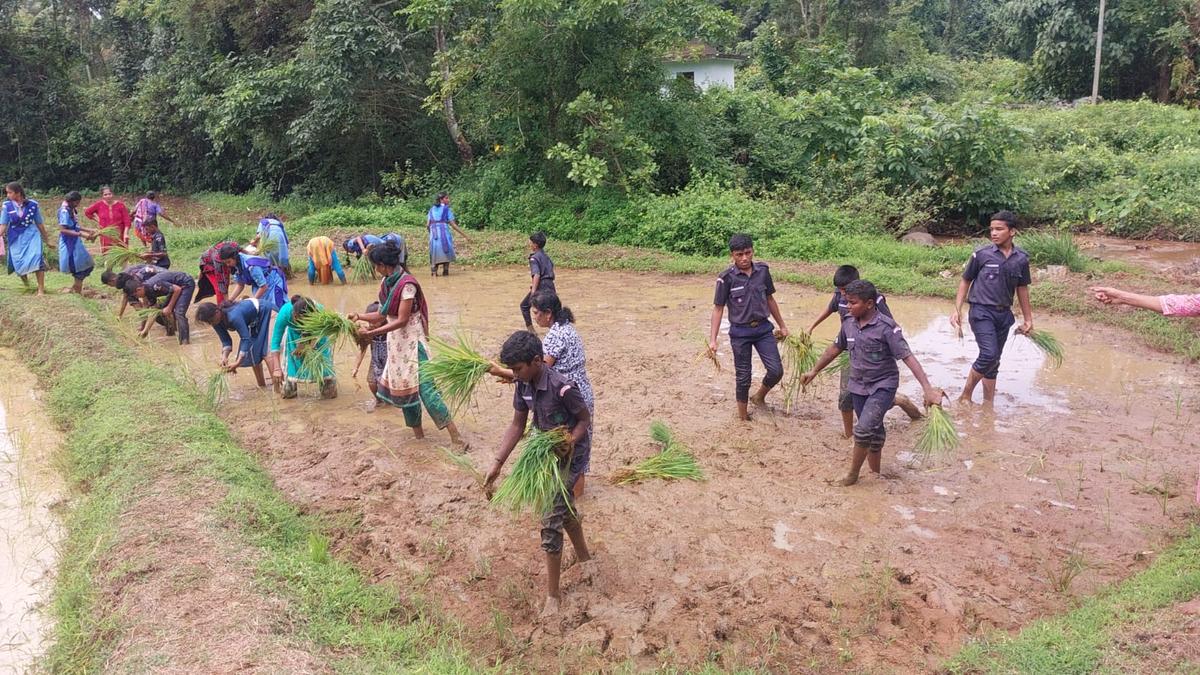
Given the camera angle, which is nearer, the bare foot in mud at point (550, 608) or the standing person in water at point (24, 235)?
the bare foot in mud at point (550, 608)

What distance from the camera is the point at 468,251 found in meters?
15.6

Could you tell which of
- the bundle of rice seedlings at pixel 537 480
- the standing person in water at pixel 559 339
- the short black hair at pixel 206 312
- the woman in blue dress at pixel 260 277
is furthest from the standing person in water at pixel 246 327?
the bundle of rice seedlings at pixel 537 480

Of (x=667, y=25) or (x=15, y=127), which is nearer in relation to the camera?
(x=667, y=25)

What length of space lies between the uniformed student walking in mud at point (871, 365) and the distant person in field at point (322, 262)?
376 inches

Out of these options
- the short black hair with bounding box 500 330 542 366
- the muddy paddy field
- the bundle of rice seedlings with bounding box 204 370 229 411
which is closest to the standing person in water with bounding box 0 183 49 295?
the muddy paddy field

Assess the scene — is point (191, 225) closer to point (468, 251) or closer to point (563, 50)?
point (468, 251)

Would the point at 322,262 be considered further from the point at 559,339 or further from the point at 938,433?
the point at 938,433

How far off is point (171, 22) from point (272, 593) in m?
25.1

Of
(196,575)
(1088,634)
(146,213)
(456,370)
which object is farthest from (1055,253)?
(146,213)

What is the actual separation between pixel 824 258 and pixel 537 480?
398 inches

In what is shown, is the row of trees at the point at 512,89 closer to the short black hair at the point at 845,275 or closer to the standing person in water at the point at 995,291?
the standing person in water at the point at 995,291

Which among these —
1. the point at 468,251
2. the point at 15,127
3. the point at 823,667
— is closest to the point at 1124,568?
the point at 823,667

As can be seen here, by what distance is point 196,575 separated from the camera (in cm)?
439

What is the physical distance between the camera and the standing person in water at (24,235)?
36.9 feet
